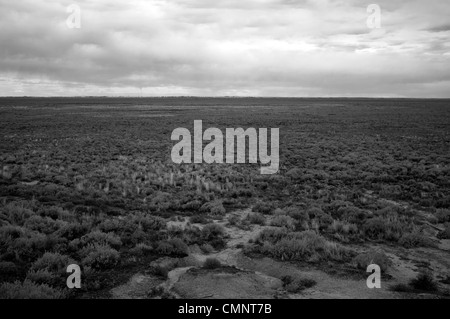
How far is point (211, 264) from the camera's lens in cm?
768

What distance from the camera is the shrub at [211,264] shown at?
7680 mm

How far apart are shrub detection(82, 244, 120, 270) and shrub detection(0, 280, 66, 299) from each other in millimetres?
1229

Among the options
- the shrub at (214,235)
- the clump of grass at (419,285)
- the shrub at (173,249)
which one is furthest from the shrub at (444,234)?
the shrub at (173,249)

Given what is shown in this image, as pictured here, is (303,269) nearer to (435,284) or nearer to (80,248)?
(435,284)

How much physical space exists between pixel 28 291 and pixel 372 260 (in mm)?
7125

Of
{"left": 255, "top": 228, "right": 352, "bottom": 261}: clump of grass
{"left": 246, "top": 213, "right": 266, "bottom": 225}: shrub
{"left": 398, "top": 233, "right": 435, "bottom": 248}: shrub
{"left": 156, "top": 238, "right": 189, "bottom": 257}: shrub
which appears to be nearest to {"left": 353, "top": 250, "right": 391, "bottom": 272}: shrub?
{"left": 255, "top": 228, "right": 352, "bottom": 261}: clump of grass

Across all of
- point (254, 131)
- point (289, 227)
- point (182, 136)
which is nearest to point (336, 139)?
point (254, 131)

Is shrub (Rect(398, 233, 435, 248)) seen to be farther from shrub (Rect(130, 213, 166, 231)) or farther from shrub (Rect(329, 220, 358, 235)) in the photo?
shrub (Rect(130, 213, 166, 231))

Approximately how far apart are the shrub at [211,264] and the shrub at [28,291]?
2976mm

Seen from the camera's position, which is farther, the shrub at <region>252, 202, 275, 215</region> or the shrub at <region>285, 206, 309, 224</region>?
the shrub at <region>252, 202, 275, 215</region>

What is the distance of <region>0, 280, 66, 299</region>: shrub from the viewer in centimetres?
582

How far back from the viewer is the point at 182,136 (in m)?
38.0

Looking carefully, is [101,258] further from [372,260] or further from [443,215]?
[443,215]
